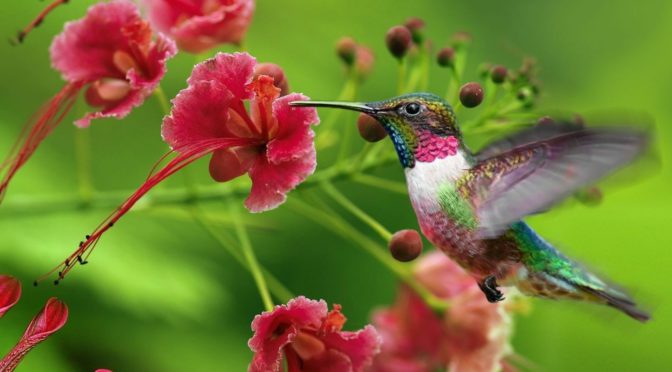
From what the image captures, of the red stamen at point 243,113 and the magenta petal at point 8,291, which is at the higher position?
the red stamen at point 243,113

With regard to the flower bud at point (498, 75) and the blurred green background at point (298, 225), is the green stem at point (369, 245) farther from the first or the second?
the flower bud at point (498, 75)

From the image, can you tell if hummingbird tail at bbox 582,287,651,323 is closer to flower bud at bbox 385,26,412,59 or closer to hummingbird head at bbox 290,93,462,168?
hummingbird head at bbox 290,93,462,168

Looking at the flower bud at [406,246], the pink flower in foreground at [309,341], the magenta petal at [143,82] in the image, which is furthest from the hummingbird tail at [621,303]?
the magenta petal at [143,82]

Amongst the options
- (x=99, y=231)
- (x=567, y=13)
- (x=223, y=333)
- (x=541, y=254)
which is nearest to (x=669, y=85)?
(x=567, y=13)

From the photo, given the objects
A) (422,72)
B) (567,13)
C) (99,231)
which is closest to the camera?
(99,231)

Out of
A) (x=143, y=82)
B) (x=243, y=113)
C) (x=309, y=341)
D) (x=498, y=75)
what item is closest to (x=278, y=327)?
(x=309, y=341)

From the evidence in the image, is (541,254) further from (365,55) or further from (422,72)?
(365,55)

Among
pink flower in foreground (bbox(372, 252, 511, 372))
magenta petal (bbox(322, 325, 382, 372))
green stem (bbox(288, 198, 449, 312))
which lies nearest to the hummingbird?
magenta petal (bbox(322, 325, 382, 372))
